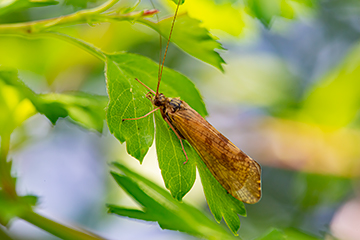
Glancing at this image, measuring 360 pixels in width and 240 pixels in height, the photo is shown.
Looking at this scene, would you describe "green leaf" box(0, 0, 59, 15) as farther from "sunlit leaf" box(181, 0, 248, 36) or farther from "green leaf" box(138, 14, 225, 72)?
"sunlit leaf" box(181, 0, 248, 36)

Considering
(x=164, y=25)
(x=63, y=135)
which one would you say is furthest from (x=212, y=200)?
(x=63, y=135)

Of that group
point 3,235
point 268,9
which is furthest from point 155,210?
point 268,9

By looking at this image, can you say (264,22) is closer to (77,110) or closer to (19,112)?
(77,110)

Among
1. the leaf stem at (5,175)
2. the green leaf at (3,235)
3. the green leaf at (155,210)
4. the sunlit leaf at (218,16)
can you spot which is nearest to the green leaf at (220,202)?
the green leaf at (155,210)

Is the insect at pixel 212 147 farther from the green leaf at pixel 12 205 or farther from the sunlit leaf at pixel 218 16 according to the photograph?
the green leaf at pixel 12 205

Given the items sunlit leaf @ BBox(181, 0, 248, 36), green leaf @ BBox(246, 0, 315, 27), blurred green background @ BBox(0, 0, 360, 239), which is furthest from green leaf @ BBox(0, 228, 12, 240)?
green leaf @ BBox(246, 0, 315, 27)
